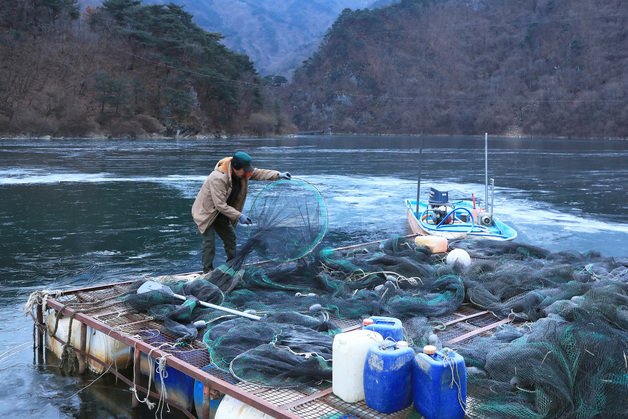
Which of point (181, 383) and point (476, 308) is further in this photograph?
point (476, 308)

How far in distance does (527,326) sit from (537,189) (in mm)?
20126

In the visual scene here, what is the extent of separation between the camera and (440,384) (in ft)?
12.1

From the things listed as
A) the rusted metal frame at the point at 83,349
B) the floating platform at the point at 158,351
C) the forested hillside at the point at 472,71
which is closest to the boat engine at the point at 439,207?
the floating platform at the point at 158,351

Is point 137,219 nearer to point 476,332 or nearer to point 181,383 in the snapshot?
point 181,383

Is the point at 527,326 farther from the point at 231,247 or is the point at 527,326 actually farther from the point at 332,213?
the point at 332,213

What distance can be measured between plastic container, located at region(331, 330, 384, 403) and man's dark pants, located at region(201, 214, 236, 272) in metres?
3.68

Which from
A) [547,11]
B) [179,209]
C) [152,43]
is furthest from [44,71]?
Answer: [547,11]

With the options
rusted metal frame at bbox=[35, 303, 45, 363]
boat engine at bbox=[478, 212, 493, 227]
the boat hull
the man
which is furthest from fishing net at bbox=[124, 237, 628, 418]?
boat engine at bbox=[478, 212, 493, 227]

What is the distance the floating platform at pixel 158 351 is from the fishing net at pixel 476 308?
14 centimetres

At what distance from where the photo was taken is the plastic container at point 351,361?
4.02 m

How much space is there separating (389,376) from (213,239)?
415cm

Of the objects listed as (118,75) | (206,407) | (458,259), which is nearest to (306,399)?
(206,407)

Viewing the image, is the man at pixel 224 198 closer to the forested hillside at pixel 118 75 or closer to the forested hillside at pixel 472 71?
the forested hillside at pixel 118 75

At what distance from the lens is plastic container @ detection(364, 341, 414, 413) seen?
3814 millimetres
